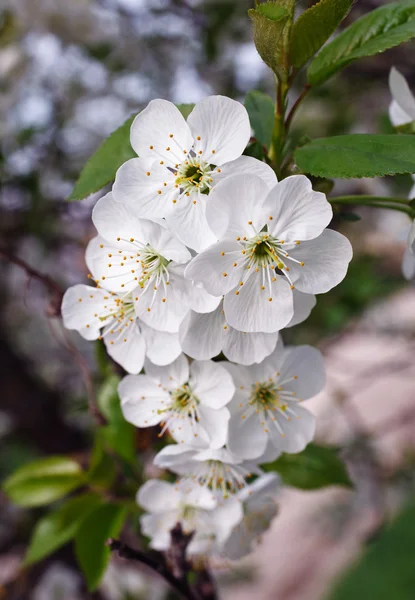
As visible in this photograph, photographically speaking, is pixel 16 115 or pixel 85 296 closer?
pixel 85 296

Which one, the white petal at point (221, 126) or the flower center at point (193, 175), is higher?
the white petal at point (221, 126)

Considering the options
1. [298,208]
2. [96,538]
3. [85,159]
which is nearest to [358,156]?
[298,208]

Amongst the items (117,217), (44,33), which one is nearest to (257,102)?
(117,217)

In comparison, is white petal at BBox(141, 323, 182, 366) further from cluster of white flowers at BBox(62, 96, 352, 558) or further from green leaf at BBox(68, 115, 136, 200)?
green leaf at BBox(68, 115, 136, 200)

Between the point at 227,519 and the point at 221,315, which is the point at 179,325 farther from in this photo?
the point at 227,519

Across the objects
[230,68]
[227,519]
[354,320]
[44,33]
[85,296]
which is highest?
[230,68]

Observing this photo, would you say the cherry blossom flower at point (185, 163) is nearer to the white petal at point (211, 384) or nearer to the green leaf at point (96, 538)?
the white petal at point (211, 384)

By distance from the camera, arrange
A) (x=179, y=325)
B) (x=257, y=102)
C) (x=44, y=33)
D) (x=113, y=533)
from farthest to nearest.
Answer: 1. (x=44, y=33)
2. (x=113, y=533)
3. (x=257, y=102)
4. (x=179, y=325)

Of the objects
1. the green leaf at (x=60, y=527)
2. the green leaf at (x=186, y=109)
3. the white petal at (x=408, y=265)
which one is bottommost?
the green leaf at (x=60, y=527)

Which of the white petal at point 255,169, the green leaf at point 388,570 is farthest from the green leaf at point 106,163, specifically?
the green leaf at point 388,570
